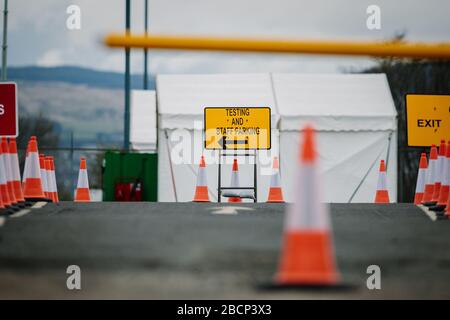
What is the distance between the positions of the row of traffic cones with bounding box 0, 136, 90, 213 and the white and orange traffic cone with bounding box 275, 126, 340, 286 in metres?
5.56

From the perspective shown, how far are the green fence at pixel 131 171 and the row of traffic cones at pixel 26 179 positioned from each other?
405 cm

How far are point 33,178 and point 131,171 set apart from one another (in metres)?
8.15

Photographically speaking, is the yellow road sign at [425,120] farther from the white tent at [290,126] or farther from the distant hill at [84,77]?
the distant hill at [84,77]

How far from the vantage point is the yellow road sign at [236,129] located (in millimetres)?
17203

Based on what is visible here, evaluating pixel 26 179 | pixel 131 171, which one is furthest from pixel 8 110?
pixel 131 171

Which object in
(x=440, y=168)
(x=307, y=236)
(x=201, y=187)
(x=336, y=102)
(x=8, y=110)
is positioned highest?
(x=336, y=102)

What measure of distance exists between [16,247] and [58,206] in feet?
15.1

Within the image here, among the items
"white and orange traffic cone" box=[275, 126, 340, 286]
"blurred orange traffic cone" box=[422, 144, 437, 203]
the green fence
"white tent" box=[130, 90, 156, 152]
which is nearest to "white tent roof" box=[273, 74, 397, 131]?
the green fence

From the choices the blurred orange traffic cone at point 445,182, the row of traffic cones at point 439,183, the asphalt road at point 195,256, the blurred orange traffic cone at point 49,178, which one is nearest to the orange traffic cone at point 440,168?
the row of traffic cones at point 439,183

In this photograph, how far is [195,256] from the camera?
20.2ft

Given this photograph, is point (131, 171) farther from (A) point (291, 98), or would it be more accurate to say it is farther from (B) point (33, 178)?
(B) point (33, 178)

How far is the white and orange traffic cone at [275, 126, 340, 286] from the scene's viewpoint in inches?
189

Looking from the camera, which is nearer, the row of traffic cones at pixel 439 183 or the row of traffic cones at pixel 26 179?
the row of traffic cones at pixel 26 179

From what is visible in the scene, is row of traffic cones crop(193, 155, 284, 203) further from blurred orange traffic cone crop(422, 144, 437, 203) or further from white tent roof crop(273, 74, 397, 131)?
white tent roof crop(273, 74, 397, 131)
